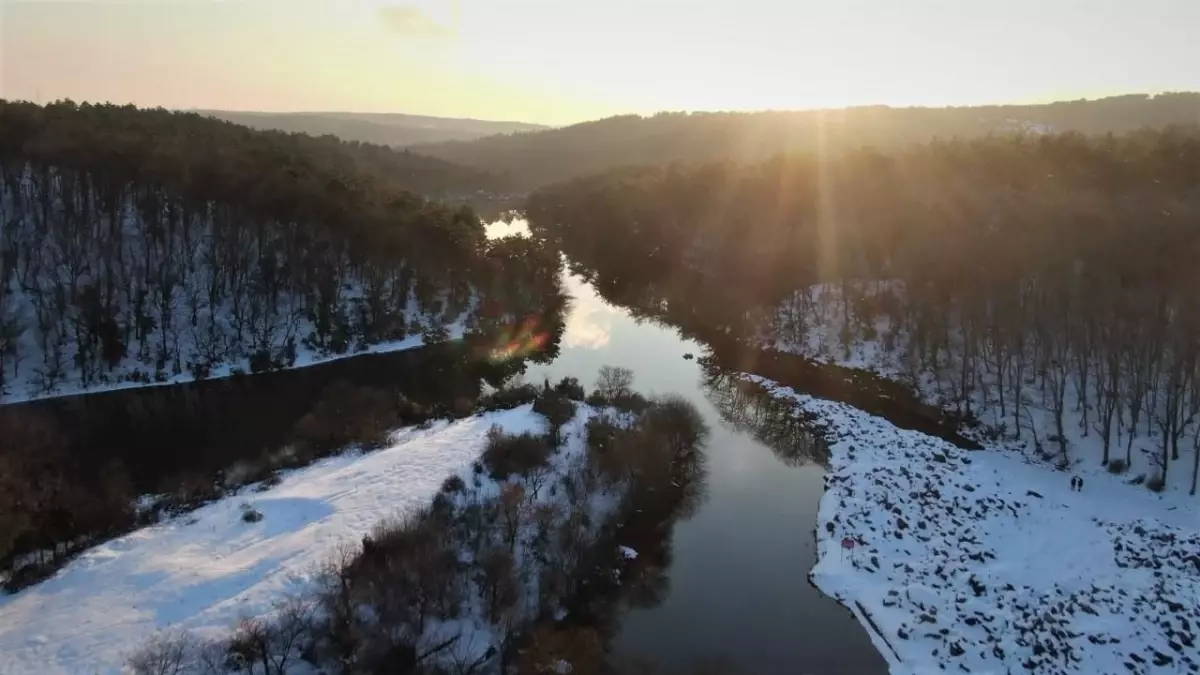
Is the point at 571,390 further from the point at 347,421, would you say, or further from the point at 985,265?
the point at 985,265

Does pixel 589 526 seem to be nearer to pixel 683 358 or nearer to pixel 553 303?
pixel 683 358

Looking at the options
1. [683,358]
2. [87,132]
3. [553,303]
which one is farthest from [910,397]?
[87,132]

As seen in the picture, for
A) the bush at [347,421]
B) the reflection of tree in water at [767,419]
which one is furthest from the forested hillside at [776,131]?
the bush at [347,421]

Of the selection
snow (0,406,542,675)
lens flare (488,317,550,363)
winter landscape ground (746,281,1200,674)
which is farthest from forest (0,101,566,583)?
winter landscape ground (746,281,1200,674)

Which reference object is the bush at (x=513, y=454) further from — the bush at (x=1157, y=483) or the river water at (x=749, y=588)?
the bush at (x=1157, y=483)

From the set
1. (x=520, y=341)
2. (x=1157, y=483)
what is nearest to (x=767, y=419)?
(x=1157, y=483)
